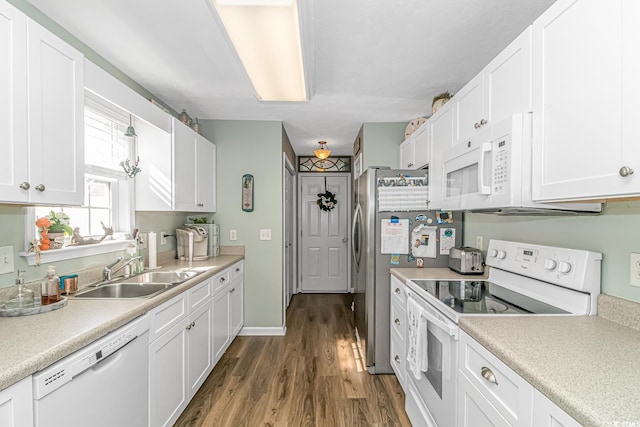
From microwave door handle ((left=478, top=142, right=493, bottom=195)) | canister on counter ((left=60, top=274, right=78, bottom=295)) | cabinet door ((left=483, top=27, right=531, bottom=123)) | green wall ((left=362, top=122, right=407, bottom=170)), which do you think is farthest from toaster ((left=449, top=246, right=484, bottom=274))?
canister on counter ((left=60, top=274, right=78, bottom=295))

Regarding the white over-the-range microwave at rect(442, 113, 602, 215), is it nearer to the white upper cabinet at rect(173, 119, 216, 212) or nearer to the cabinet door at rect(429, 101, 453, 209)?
the cabinet door at rect(429, 101, 453, 209)

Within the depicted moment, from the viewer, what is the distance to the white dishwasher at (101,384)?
1035 mm

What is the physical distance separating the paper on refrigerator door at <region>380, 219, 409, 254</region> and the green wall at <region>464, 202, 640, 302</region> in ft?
3.02

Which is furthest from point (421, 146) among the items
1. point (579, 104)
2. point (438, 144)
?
point (579, 104)

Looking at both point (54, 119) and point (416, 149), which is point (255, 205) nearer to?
point (416, 149)

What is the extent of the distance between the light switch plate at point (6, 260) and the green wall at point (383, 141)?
9.79 ft

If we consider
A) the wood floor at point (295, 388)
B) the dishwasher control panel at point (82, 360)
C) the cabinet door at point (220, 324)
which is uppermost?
the dishwasher control panel at point (82, 360)

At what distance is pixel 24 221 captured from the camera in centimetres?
158

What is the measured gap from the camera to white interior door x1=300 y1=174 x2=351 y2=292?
17.8ft

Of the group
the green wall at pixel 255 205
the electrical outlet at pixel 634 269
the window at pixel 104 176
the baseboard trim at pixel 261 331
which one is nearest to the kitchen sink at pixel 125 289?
the window at pixel 104 176

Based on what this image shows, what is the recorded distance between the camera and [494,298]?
1719 mm

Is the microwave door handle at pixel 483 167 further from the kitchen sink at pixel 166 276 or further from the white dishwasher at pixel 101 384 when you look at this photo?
the kitchen sink at pixel 166 276

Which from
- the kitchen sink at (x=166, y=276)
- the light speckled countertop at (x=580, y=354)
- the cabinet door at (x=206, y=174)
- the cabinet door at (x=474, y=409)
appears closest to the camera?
the light speckled countertop at (x=580, y=354)

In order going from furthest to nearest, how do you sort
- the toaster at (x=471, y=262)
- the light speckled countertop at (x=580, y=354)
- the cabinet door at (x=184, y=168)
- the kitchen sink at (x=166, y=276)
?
the cabinet door at (x=184, y=168), the kitchen sink at (x=166, y=276), the toaster at (x=471, y=262), the light speckled countertop at (x=580, y=354)
